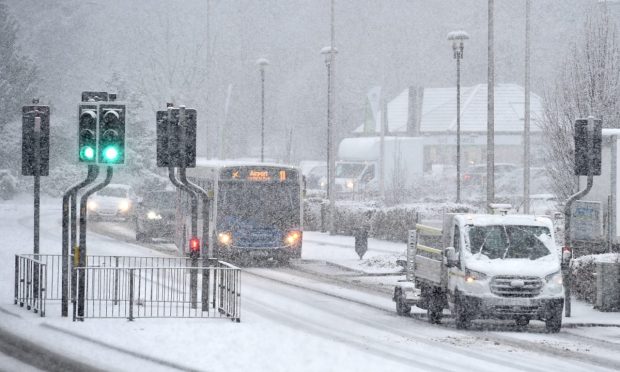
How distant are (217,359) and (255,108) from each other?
10776 centimetres

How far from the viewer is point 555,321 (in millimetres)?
21062

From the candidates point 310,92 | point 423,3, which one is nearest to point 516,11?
point 423,3

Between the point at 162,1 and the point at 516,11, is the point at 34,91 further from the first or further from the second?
the point at 516,11

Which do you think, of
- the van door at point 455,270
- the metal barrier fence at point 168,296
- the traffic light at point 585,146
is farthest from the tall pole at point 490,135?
the metal barrier fence at point 168,296

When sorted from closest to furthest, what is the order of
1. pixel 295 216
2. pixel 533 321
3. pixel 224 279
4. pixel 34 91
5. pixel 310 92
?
pixel 224 279
pixel 533 321
pixel 295 216
pixel 34 91
pixel 310 92

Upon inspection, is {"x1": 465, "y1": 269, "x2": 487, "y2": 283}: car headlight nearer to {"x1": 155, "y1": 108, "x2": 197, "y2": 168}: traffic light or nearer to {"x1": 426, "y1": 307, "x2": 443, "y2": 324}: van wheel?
{"x1": 426, "y1": 307, "x2": 443, "y2": 324}: van wheel

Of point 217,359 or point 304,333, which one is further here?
point 304,333

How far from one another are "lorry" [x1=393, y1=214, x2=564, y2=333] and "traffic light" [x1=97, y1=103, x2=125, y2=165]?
19.6 ft

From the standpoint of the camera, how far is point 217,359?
16.0m

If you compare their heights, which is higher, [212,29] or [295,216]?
[212,29]

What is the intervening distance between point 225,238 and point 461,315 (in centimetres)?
1534

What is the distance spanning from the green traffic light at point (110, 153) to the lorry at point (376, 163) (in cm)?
4684

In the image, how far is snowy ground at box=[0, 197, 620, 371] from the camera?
15977 mm

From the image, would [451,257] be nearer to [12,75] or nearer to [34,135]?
[34,135]
